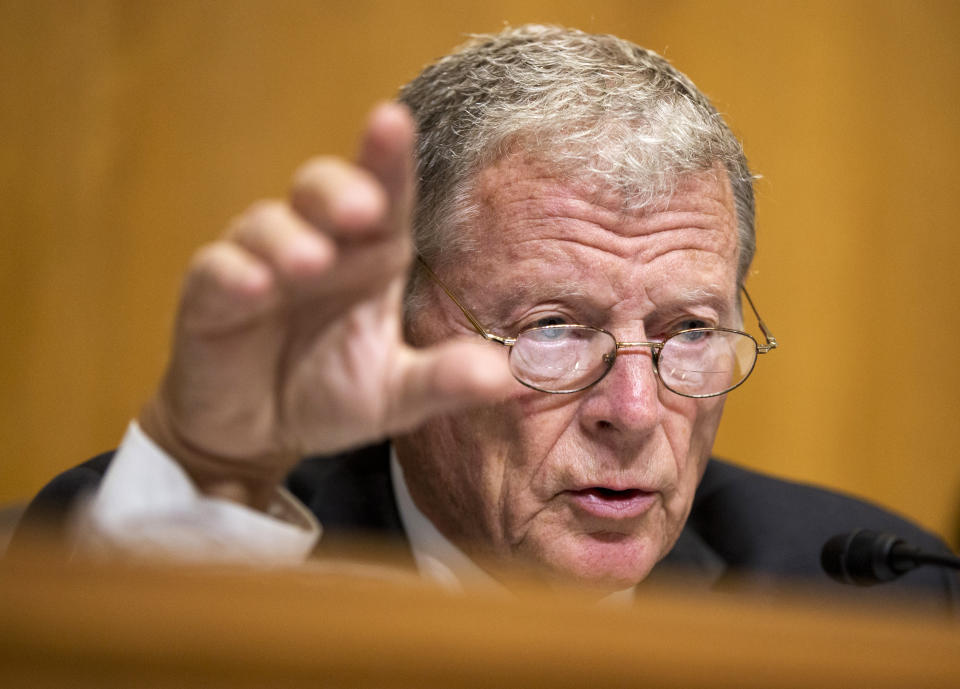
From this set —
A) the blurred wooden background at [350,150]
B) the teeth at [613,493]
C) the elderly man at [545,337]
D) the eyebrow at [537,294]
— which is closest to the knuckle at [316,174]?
the elderly man at [545,337]

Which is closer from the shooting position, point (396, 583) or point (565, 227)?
point (396, 583)

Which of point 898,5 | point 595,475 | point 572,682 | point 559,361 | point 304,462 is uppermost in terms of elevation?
point 898,5

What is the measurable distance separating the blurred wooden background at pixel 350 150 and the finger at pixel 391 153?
1454 millimetres

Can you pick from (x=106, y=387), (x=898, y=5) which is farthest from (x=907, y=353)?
(x=106, y=387)

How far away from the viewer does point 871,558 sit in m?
1.22

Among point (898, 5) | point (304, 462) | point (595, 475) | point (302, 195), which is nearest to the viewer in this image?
point (302, 195)

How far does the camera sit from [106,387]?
2039 millimetres

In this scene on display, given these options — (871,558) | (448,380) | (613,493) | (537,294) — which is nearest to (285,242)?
(448,380)

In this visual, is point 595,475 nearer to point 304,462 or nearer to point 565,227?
point 565,227

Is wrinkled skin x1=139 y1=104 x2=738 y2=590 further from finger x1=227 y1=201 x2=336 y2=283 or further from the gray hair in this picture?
finger x1=227 y1=201 x2=336 y2=283

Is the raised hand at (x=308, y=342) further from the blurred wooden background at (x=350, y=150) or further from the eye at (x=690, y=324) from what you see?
the blurred wooden background at (x=350, y=150)

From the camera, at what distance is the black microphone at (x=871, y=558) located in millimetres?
1179

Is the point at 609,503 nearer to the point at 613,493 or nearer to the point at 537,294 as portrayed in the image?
the point at 613,493

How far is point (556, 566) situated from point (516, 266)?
0.39 m
